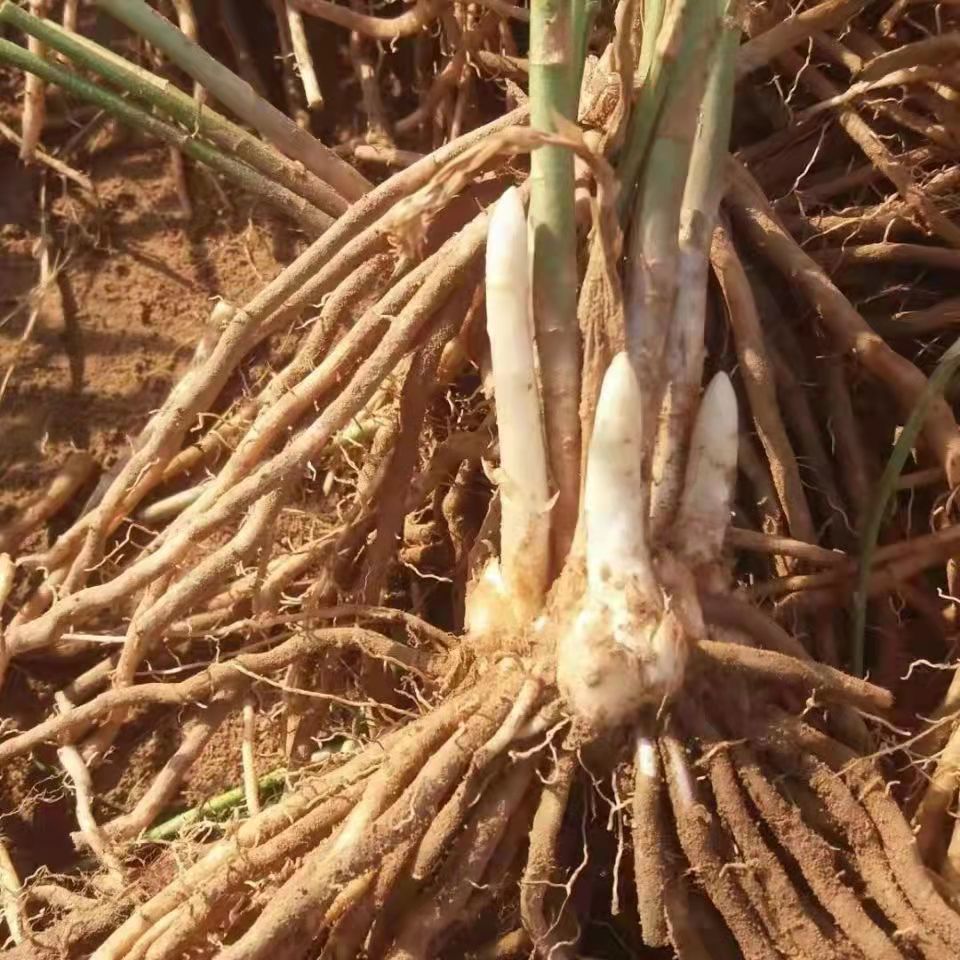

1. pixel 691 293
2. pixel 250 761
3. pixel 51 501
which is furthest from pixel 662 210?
pixel 51 501

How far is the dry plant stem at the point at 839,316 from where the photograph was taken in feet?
3.47

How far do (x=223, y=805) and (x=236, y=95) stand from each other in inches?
29.7

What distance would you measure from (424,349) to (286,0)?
0.61 meters

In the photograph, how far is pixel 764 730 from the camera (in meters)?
0.91

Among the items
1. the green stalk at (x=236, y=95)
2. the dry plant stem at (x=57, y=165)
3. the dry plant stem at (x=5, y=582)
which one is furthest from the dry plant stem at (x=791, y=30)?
the dry plant stem at (x=5, y=582)

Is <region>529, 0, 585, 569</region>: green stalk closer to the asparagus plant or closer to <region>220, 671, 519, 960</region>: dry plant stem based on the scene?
the asparagus plant

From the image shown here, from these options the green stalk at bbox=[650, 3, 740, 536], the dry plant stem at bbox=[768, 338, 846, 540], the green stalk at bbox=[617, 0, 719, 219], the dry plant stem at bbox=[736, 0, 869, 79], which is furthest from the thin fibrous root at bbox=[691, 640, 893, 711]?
the dry plant stem at bbox=[736, 0, 869, 79]

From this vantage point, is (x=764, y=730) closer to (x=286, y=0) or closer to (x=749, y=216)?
(x=749, y=216)

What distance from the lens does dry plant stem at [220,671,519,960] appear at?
859 millimetres

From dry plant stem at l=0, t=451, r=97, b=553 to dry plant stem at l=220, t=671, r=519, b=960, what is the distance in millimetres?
598

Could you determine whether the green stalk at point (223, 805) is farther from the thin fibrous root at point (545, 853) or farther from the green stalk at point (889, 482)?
the green stalk at point (889, 482)

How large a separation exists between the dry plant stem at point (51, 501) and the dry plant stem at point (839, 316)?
2.70ft

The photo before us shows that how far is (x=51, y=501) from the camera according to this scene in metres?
1.28

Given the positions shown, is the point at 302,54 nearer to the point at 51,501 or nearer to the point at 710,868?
the point at 51,501
